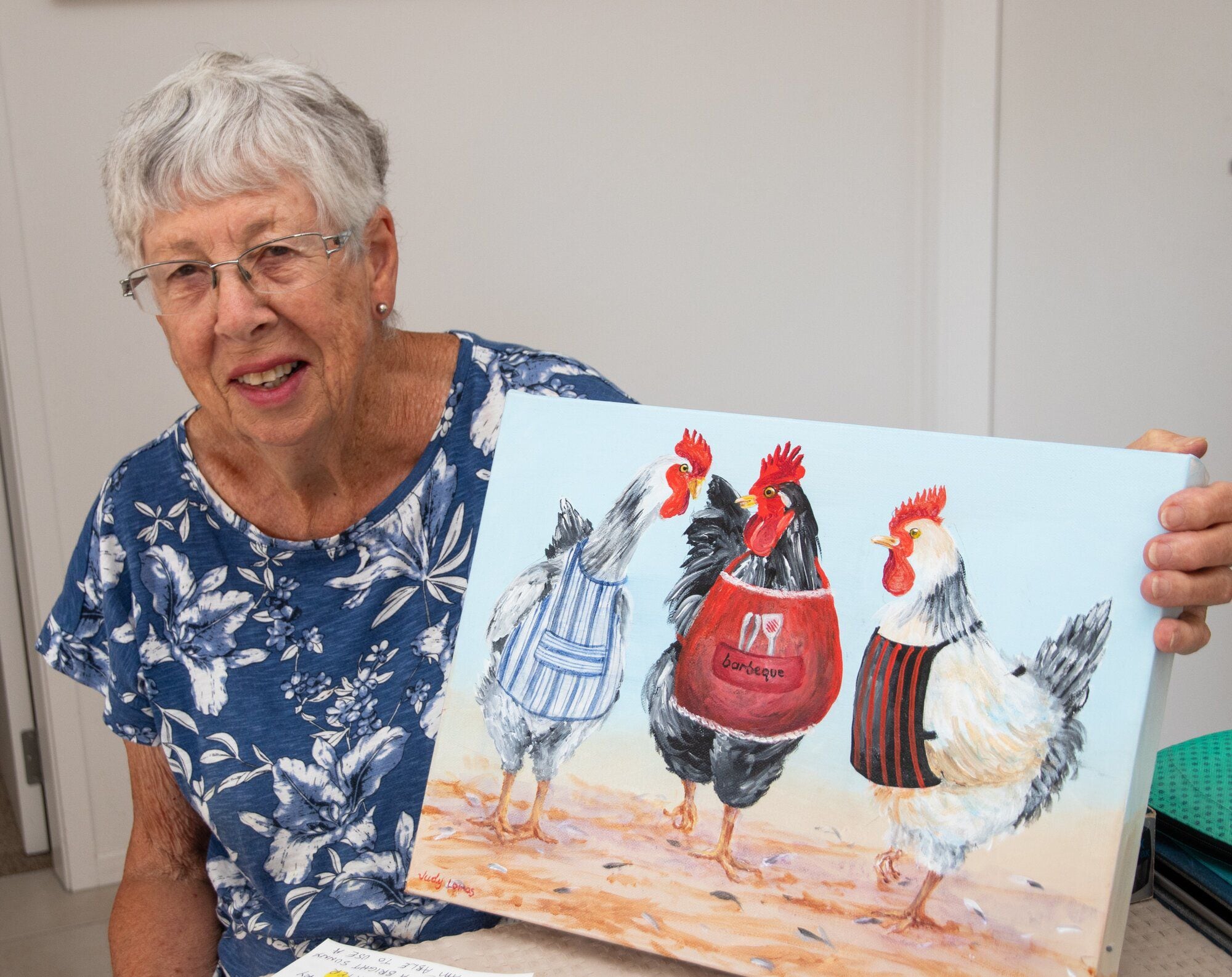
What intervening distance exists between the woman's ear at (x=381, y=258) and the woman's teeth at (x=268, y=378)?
13 centimetres

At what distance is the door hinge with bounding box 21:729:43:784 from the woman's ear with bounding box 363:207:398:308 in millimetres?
1832

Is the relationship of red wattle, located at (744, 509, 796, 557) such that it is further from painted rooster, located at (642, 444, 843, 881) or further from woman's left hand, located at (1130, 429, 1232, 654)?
woman's left hand, located at (1130, 429, 1232, 654)

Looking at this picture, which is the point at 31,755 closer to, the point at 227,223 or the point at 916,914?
the point at 227,223

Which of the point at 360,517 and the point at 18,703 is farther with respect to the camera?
the point at 18,703

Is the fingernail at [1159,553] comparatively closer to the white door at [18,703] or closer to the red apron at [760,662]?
the red apron at [760,662]

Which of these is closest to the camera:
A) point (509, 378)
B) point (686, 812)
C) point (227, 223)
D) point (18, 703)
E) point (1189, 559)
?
point (1189, 559)

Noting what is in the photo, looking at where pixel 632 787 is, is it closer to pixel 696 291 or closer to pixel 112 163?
pixel 112 163

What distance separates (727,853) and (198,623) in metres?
0.62

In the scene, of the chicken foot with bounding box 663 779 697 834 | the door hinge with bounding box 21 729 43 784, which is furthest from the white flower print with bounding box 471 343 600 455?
the door hinge with bounding box 21 729 43 784

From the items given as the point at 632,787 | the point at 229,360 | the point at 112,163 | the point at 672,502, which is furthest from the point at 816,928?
the point at 112,163

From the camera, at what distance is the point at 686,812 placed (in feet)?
2.74

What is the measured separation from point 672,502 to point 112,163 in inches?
24.7

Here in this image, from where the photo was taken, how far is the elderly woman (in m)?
1.02

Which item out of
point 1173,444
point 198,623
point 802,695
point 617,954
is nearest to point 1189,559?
point 1173,444
